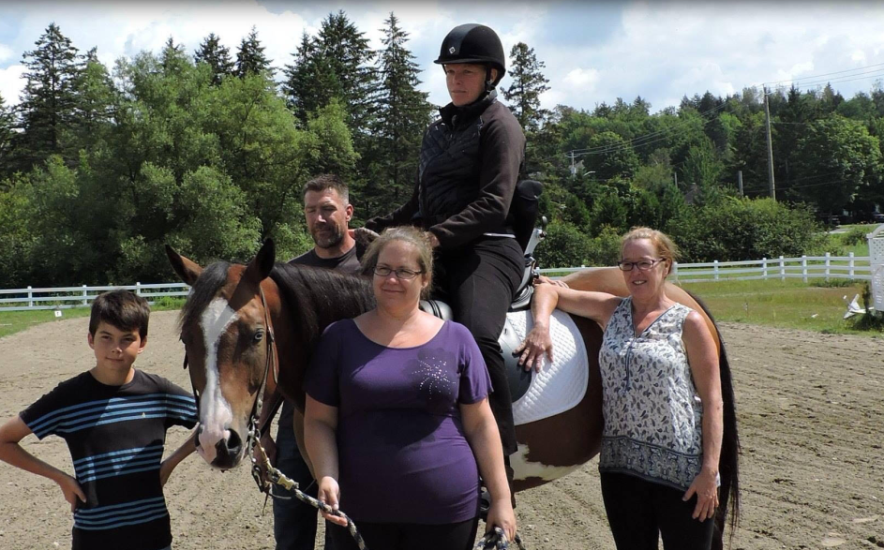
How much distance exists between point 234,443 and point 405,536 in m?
0.65

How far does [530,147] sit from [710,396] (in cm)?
4538

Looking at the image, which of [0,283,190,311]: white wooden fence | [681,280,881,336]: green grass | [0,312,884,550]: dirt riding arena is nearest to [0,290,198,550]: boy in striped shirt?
[0,312,884,550]: dirt riding arena

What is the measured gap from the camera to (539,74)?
158 ft

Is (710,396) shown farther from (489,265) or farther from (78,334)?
(78,334)

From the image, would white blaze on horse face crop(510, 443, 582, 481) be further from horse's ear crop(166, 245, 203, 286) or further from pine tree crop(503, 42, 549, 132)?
pine tree crop(503, 42, 549, 132)

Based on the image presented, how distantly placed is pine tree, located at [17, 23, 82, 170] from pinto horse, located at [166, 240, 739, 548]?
53.4 meters

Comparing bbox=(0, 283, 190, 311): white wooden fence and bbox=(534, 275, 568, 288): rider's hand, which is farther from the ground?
bbox=(534, 275, 568, 288): rider's hand

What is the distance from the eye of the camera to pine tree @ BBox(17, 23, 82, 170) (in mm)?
50125

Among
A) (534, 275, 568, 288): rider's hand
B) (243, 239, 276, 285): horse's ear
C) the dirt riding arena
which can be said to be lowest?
the dirt riding arena

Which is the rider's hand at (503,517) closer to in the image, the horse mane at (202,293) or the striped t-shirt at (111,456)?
the horse mane at (202,293)

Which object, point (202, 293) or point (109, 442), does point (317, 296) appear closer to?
point (202, 293)

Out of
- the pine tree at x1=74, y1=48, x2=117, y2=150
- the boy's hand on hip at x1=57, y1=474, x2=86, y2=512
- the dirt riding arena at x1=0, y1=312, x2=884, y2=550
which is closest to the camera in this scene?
the boy's hand on hip at x1=57, y1=474, x2=86, y2=512

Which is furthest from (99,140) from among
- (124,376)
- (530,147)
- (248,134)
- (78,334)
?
(124,376)

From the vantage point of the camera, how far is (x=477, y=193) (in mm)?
3451
